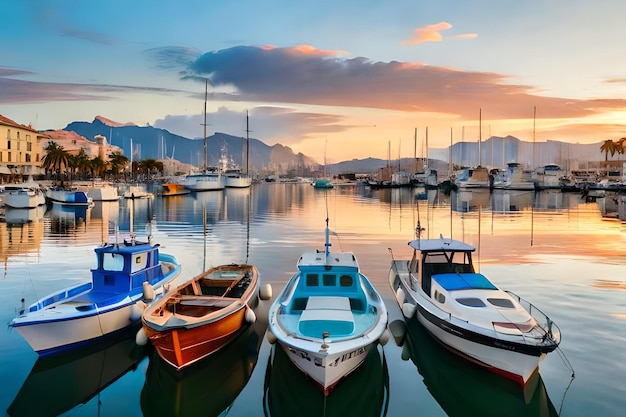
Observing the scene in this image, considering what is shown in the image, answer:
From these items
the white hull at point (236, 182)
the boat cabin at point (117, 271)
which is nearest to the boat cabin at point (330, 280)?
the boat cabin at point (117, 271)

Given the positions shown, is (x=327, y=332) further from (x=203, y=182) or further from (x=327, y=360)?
(x=203, y=182)

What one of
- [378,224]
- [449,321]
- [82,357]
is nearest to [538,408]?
[449,321]

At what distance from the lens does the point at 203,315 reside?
53.2ft

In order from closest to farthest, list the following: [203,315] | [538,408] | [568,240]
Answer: [538,408] < [203,315] < [568,240]

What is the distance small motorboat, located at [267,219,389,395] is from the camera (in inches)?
511

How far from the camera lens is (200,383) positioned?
47.0 ft

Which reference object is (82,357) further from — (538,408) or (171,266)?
(538,408)

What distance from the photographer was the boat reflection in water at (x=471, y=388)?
12.9 metres

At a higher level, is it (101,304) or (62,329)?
(101,304)

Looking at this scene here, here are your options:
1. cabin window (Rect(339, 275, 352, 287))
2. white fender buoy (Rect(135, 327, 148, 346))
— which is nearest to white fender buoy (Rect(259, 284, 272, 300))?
cabin window (Rect(339, 275, 352, 287))

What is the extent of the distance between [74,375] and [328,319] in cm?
800

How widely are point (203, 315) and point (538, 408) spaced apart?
34.2 feet

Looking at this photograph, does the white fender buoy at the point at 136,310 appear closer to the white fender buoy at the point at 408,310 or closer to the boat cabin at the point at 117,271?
the boat cabin at the point at 117,271

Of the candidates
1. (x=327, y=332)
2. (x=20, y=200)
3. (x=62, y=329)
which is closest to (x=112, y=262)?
(x=62, y=329)
